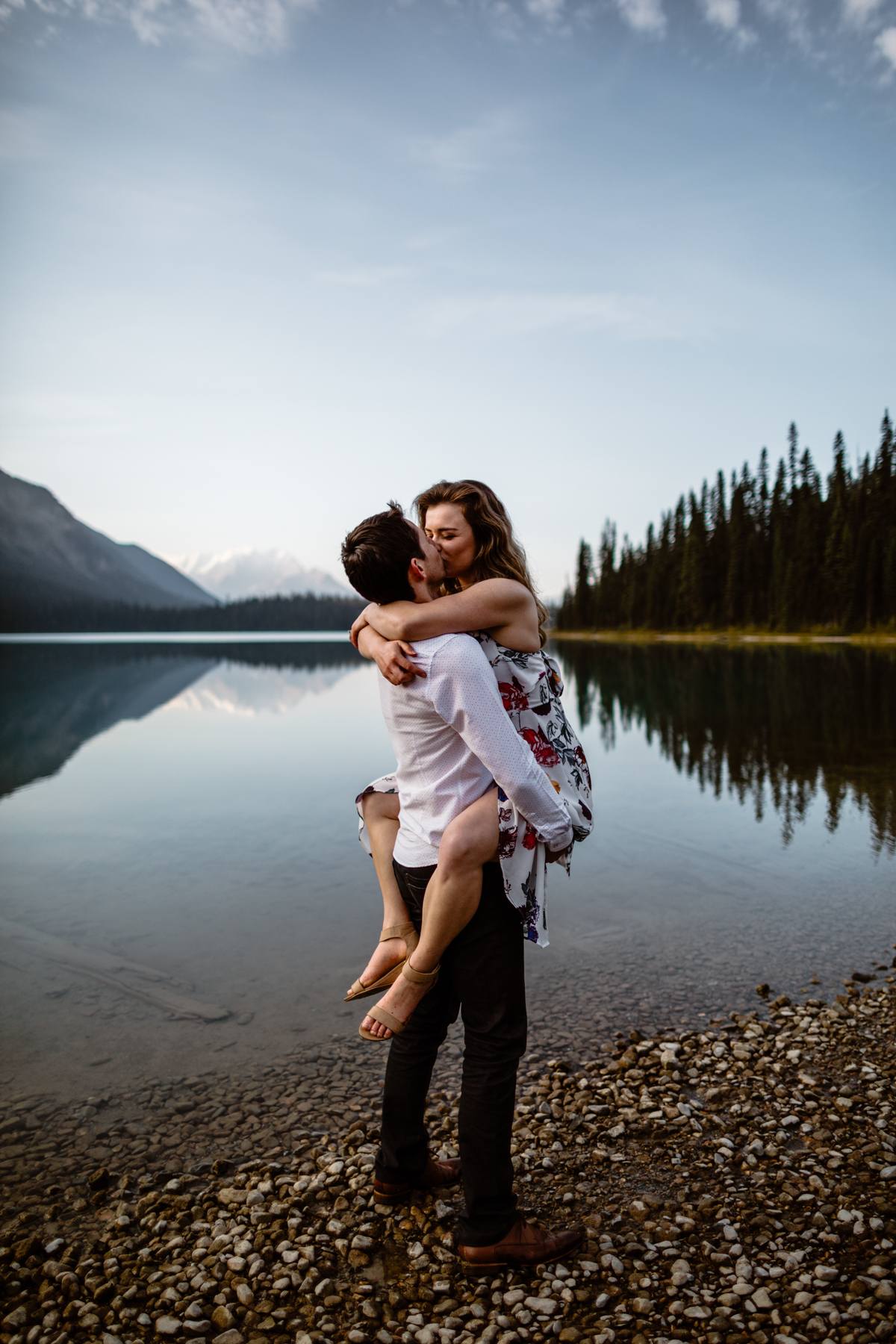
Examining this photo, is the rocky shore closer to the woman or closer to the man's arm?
the woman

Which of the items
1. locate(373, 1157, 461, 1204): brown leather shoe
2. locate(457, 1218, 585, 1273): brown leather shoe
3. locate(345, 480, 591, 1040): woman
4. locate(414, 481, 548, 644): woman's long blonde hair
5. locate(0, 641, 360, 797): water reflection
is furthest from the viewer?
locate(0, 641, 360, 797): water reflection

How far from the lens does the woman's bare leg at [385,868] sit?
12.3 ft

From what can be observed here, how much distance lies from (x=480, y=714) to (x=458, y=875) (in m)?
0.64

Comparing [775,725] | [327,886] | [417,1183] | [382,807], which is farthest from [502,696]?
[775,725]

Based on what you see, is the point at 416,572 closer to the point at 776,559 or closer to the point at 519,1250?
the point at 519,1250

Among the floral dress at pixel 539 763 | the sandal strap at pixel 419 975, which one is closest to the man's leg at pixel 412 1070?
the sandal strap at pixel 419 975

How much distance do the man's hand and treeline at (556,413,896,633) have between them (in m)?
78.6

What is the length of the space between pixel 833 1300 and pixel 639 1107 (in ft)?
5.51

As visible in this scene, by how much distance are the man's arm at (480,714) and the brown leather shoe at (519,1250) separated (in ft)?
6.27

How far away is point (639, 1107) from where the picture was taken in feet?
16.6

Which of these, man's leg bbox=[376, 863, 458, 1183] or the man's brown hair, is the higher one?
the man's brown hair

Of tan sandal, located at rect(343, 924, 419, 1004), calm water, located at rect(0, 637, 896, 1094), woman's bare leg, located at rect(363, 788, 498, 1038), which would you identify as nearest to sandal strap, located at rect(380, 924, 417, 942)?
tan sandal, located at rect(343, 924, 419, 1004)

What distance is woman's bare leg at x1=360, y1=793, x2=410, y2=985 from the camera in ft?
12.3

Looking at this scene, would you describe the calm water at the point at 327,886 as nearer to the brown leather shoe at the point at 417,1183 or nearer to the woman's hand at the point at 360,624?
the brown leather shoe at the point at 417,1183
